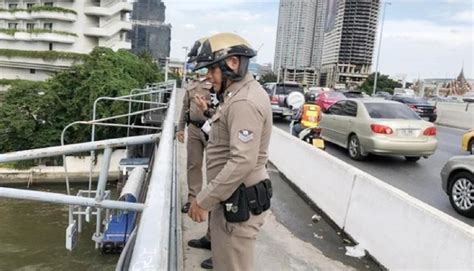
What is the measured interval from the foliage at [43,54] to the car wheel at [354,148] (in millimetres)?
47519

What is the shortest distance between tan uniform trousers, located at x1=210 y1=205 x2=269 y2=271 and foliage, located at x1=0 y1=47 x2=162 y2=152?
29788 mm

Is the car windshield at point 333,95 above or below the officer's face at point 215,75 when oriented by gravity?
below

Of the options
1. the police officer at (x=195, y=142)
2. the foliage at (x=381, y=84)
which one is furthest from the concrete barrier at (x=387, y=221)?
the foliage at (x=381, y=84)

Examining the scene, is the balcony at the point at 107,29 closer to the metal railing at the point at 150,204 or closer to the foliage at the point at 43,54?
the foliage at the point at 43,54

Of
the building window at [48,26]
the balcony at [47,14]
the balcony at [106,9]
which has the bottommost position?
the building window at [48,26]

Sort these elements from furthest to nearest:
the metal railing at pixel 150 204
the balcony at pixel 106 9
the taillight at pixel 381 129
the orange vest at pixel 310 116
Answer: the balcony at pixel 106 9
the orange vest at pixel 310 116
the taillight at pixel 381 129
the metal railing at pixel 150 204

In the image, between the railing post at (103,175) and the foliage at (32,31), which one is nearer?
the railing post at (103,175)

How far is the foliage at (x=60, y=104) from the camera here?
1289 inches

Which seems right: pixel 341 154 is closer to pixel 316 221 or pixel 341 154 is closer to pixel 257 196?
pixel 316 221

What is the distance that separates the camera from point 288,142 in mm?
8922

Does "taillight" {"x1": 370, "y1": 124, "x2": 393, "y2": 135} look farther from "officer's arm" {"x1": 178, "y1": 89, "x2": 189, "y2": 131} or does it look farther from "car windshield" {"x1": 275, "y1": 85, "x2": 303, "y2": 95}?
"car windshield" {"x1": 275, "y1": 85, "x2": 303, "y2": 95}

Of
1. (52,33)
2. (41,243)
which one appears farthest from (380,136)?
(52,33)

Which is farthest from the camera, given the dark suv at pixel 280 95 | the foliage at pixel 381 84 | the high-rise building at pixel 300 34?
the high-rise building at pixel 300 34

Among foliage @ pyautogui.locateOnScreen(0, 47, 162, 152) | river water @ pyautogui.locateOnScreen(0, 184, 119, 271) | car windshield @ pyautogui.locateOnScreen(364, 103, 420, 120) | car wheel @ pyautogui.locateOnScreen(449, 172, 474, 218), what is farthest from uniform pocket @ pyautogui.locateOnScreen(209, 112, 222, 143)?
foliage @ pyautogui.locateOnScreen(0, 47, 162, 152)
